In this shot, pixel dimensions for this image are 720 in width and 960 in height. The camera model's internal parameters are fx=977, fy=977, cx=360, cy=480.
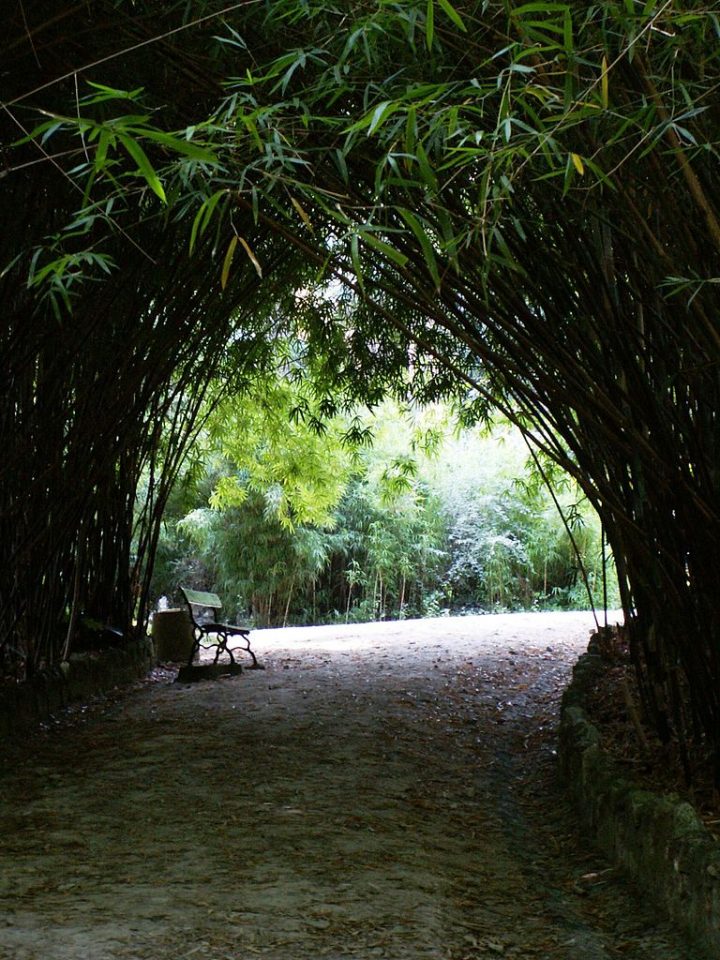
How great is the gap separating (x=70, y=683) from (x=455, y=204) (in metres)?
3.39

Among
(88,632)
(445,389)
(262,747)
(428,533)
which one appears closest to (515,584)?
Result: (428,533)

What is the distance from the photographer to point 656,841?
7.82 ft

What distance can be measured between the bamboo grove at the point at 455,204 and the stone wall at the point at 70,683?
0.64 metres

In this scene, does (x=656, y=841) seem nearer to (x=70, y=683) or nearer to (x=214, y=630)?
(x=70, y=683)

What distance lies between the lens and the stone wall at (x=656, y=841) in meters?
2.10

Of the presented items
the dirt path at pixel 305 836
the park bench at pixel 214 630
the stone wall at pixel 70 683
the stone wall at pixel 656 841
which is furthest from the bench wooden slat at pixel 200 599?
the stone wall at pixel 656 841

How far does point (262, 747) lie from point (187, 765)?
14.2 inches

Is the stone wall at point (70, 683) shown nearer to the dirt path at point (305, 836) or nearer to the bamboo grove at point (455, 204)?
the dirt path at point (305, 836)

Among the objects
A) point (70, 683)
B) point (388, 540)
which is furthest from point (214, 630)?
point (388, 540)

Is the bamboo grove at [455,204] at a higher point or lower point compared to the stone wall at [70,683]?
higher

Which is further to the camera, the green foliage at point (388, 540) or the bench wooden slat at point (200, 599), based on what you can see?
the green foliage at point (388, 540)

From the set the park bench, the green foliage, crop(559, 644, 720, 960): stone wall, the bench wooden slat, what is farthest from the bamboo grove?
the green foliage

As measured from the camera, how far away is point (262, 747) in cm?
394

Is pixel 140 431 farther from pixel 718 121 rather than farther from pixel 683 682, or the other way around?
pixel 718 121
